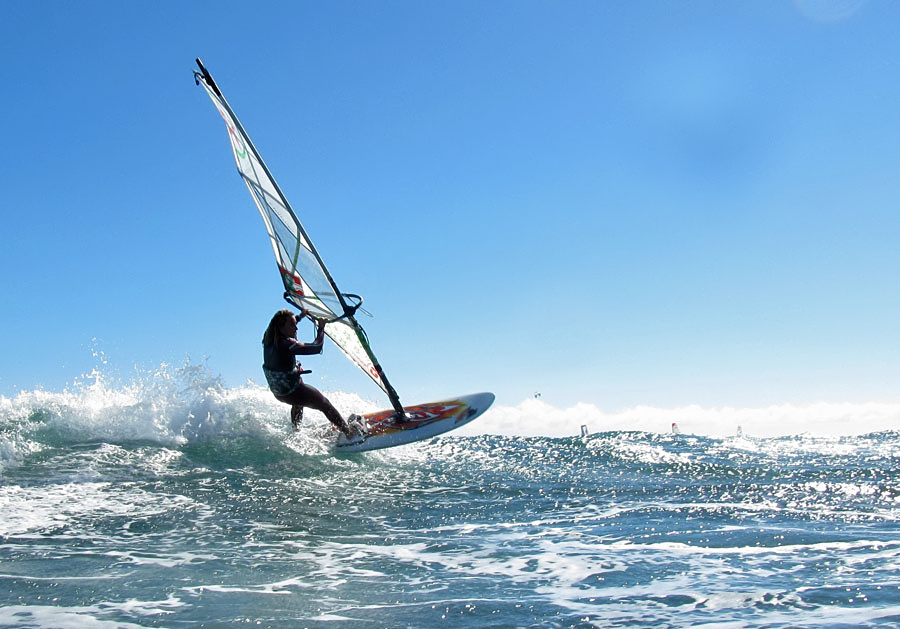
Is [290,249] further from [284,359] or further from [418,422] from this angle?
[418,422]

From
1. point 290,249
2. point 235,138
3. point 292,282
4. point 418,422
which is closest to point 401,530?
point 418,422

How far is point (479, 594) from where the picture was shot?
3283 mm

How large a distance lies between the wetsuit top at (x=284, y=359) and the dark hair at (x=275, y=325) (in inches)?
2.5

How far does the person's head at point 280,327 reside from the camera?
741 centimetres

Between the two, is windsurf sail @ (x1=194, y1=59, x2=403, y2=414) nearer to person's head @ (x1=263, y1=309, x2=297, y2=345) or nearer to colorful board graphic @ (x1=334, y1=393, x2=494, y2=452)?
person's head @ (x1=263, y1=309, x2=297, y2=345)

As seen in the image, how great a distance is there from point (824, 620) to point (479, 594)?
5.39 feet

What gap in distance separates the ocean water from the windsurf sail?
1.82 metres

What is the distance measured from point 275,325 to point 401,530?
343 centimetres

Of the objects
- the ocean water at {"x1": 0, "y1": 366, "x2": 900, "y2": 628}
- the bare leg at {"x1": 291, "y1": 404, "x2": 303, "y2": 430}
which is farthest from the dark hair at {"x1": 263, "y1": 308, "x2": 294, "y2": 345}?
the ocean water at {"x1": 0, "y1": 366, "x2": 900, "y2": 628}

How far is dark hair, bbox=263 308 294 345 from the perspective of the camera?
7411 millimetres

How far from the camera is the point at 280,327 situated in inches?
292

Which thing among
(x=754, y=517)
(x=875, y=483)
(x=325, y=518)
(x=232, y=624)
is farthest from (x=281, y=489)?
(x=875, y=483)

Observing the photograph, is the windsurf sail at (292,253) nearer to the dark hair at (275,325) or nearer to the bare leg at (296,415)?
the dark hair at (275,325)

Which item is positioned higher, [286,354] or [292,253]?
[292,253]
